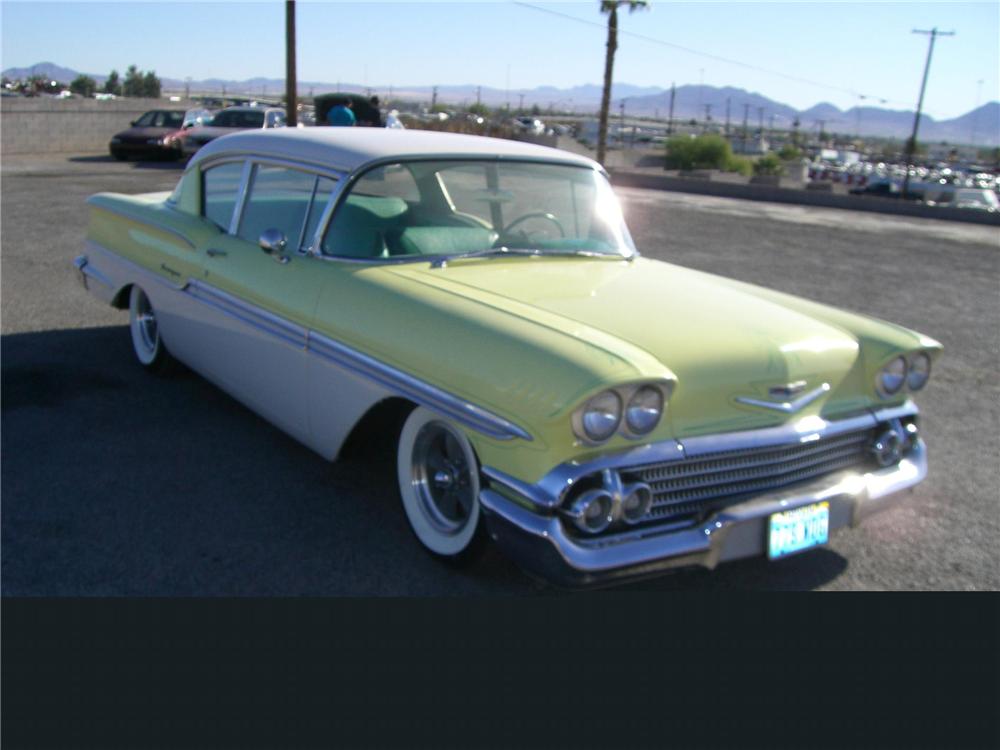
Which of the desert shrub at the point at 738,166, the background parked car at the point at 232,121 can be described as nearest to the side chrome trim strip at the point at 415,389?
the background parked car at the point at 232,121

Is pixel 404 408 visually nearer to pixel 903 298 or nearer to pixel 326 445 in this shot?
pixel 326 445

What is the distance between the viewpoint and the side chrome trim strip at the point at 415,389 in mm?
3145

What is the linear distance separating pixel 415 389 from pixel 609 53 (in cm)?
2924

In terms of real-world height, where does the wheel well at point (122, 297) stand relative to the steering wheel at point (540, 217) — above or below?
below

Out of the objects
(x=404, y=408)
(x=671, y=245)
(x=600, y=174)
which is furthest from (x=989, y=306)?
(x=404, y=408)

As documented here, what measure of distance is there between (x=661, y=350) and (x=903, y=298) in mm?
7773

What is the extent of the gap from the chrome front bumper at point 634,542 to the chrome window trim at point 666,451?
67mm

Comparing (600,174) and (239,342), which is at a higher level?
(600,174)

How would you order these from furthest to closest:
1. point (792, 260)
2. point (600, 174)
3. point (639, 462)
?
1. point (792, 260)
2. point (600, 174)
3. point (639, 462)

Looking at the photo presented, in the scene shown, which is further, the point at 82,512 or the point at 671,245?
the point at 671,245

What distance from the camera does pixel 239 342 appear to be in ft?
15.2

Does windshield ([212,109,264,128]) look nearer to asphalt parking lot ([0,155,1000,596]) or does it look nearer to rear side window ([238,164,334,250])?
asphalt parking lot ([0,155,1000,596])

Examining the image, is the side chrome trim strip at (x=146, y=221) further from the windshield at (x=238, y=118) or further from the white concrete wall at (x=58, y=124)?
the white concrete wall at (x=58, y=124)

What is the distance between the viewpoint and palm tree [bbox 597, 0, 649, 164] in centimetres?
3050
